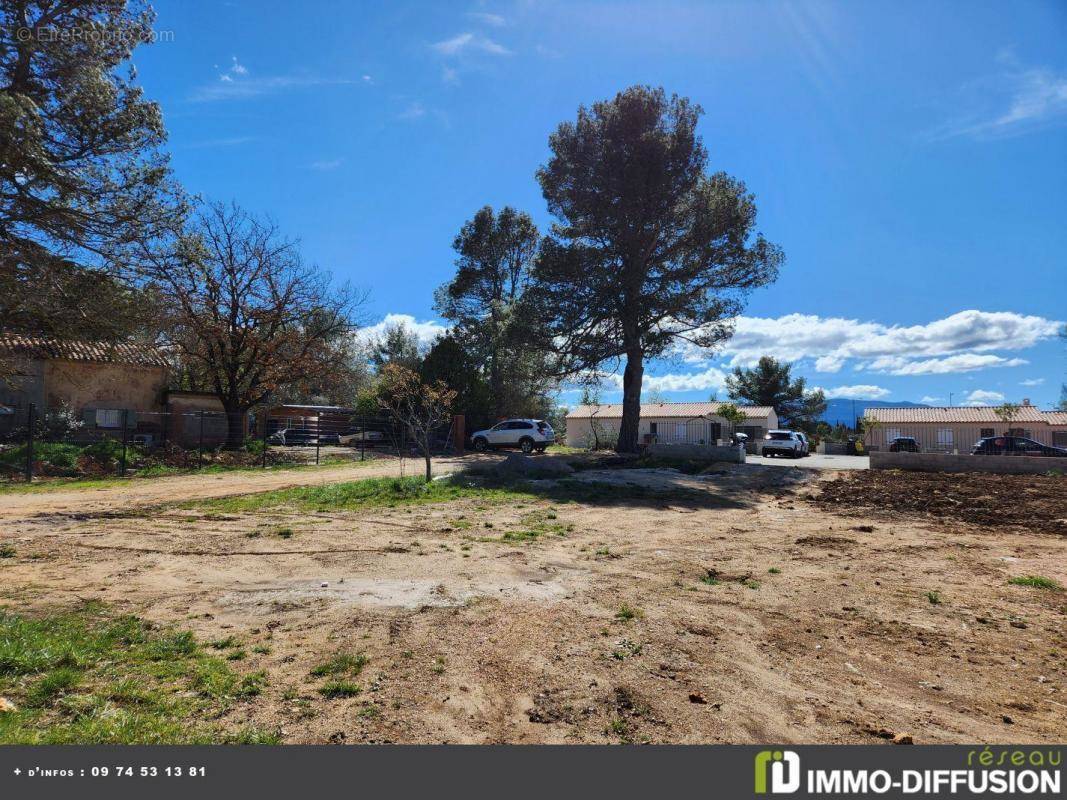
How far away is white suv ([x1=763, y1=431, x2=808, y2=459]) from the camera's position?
34.7 meters

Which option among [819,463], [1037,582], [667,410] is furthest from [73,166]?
[667,410]

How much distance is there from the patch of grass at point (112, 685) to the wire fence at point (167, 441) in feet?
49.1

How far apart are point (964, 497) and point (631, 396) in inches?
590

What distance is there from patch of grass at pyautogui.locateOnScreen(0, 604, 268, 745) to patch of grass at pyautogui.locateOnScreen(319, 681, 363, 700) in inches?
16.6

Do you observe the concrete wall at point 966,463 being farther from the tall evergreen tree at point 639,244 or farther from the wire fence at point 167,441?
the wire fence at point 167,441

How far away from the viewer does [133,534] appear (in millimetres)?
8578

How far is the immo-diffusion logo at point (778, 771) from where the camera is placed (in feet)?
8.79

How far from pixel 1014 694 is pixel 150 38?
16320 mm

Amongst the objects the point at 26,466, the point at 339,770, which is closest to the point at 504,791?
the point at 339,770

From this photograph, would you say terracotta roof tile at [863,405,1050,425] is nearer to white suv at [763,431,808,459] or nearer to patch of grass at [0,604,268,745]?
white suv at [763,431,808,459]

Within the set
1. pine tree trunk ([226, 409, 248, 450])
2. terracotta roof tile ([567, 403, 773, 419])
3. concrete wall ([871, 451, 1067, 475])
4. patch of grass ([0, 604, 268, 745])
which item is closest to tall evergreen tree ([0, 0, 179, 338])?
patch of grass ([0, 604, 268, 745])

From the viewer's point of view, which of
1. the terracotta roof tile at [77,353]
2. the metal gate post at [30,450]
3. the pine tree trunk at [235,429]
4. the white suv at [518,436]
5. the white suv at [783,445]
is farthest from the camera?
the white suv at [783,445]

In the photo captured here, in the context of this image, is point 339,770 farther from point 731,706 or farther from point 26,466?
point 26,466

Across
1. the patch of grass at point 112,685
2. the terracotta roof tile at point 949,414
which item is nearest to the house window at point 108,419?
the patch of grass at point 112,685
